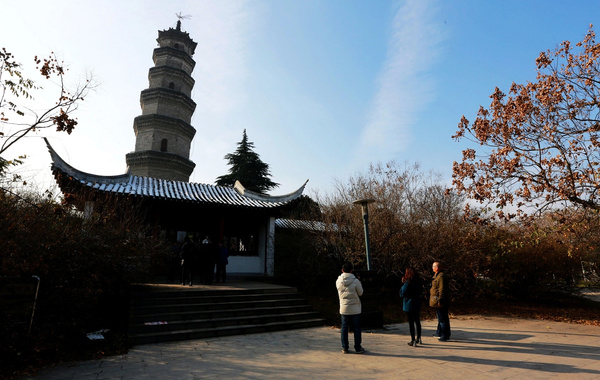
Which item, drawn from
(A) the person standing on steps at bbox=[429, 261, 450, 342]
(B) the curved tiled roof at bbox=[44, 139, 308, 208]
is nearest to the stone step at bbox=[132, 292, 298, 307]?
(A) the person standing on steps at bbox=[429, 261, 450, 342]

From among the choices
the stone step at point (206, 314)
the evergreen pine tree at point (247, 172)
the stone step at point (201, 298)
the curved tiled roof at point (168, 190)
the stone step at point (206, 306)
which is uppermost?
the evergreen pine tree at point (247, 172)

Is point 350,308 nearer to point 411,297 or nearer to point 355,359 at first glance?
point 355,359

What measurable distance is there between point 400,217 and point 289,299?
20.1 ft

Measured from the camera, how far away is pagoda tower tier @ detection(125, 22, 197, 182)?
21531mm

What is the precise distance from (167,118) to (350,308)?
20.5 metres

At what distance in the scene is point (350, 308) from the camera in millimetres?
5590

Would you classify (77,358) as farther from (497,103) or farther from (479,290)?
(479,290)

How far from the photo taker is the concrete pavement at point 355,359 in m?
4.48

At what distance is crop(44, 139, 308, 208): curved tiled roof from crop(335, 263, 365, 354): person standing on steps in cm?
864


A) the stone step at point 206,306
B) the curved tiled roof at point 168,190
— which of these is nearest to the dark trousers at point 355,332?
the stone step at point 206,306

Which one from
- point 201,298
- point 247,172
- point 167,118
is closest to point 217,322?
point 201,298

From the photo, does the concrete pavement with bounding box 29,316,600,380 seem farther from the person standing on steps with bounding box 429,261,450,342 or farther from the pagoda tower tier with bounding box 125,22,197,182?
the pagoda tower tier with bounding box 125,22,197,182

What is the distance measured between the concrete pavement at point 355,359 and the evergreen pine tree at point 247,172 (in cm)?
2269

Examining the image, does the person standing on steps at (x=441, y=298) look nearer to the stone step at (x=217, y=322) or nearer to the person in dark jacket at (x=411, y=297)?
the person in dark jacket at (x=411, y=297)
